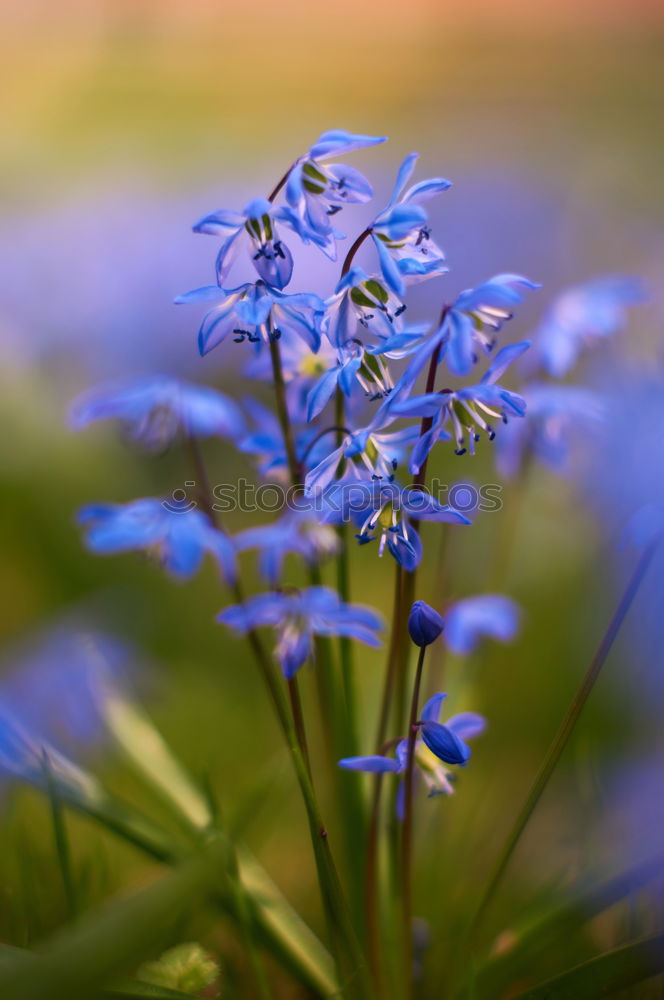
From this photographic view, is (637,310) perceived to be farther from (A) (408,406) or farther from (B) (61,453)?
(B) (61,453)

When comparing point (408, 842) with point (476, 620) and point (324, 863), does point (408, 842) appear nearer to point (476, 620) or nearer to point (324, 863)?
point (324, 863)

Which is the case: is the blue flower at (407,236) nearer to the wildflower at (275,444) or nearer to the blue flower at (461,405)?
the blue flower at (461,405)

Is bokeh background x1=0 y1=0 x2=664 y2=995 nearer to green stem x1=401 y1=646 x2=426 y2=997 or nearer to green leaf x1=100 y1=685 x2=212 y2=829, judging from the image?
green leaf x1=100 y1=685 x2=212 y2=829

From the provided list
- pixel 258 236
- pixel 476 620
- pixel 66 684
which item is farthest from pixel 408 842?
pixel 66 684

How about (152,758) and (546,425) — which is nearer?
(546,425)

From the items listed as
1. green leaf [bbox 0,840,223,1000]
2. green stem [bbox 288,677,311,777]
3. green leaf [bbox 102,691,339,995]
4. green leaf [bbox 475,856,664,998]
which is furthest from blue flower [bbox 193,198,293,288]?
green leaf [bbox 475,856,664,998]

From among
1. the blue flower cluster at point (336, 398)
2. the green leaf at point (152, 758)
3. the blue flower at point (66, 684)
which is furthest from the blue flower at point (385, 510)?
the blue flower at point (66, 684)
